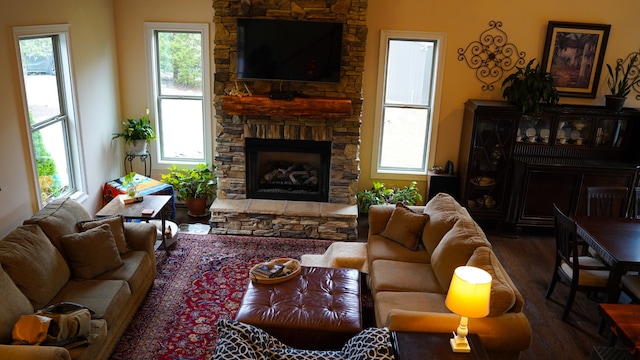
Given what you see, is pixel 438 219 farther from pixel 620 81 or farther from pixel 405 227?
pixel 620 81

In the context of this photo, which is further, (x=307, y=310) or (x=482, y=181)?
(x=482, y=181)

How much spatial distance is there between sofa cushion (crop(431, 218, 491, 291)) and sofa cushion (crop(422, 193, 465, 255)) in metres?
0.15

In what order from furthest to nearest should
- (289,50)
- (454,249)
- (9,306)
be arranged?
(289,50), (454,249), (9,306)

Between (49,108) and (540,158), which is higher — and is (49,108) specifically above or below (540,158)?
above

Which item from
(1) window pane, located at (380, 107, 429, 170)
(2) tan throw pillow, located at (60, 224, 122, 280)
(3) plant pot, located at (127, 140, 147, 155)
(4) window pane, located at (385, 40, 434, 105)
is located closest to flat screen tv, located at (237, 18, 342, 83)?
(4) window pane, located at (385, 40, 434, 105)

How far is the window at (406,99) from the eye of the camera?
6496mm

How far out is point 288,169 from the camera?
6.57 metres

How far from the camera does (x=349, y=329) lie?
A: 380 cm

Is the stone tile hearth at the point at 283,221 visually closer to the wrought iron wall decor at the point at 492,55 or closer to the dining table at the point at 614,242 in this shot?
the wrought iron wall decor at the point at 492,55

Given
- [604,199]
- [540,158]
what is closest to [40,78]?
[540,158]

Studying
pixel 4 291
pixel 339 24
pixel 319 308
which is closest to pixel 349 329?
pixel 319 308

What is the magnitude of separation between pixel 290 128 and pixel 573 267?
11.1ft

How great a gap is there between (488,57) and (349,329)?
4204mm

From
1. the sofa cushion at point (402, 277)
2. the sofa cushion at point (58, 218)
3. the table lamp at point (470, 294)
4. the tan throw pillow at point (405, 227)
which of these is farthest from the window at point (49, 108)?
the table lamp at point (470, 294)
